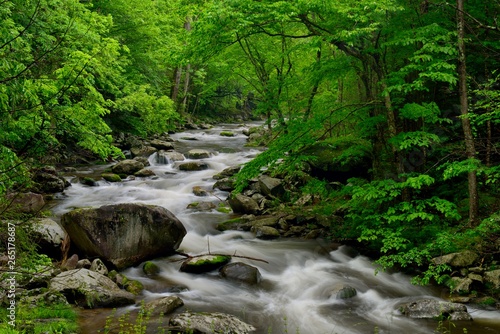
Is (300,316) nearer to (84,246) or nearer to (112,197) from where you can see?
(84,246)

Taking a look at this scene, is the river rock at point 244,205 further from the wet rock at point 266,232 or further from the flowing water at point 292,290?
the wet rock at point 266,232

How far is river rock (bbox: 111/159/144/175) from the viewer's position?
1733cm

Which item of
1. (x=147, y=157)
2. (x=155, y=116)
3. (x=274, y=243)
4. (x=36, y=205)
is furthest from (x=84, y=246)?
(x=155, y=116)

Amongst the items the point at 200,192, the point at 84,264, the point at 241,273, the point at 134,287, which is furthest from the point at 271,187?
the point at 84,264

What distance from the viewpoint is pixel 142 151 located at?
68.6 feet

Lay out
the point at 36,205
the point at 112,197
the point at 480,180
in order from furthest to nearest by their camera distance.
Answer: the point at 112,197 → the point at 480,180 → the point at 36,205

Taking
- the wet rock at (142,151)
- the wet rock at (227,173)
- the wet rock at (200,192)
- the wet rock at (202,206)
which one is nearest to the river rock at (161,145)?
the wet rock at (142,151)

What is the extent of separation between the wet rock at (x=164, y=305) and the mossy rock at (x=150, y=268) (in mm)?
1594

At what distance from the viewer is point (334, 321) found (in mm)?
6812

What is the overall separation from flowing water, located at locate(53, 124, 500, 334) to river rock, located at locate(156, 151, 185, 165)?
683 centimetres

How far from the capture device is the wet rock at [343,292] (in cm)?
780

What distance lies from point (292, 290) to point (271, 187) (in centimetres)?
580

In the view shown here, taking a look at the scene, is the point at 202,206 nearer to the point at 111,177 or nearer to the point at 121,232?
the point at 111,177

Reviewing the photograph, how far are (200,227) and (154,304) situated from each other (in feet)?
17.0
